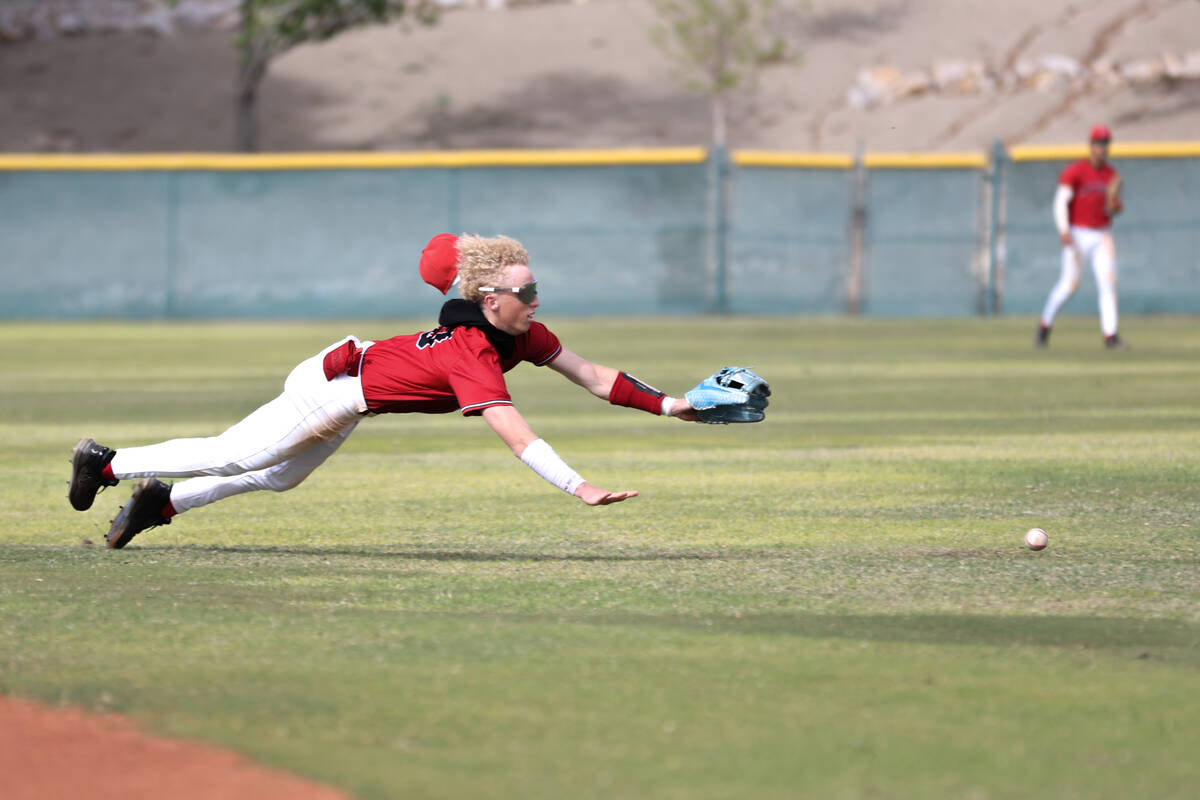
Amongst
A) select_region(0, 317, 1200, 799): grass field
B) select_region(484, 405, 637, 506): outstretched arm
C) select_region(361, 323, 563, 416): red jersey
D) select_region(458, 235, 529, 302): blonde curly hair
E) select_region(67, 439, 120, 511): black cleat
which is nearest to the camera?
select_region(0, 317, 1200, 799): grass field

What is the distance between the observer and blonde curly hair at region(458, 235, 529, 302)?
5.41 m

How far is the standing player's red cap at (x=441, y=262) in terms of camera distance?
221 inches

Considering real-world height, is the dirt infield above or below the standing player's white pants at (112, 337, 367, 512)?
below

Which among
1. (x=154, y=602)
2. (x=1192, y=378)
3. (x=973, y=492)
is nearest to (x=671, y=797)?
(x=154, y=602)

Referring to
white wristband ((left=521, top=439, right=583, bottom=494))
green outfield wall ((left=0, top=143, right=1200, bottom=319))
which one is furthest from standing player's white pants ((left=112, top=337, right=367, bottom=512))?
green outfield wall ((left=0, top=143, right=1200, bottom=319))

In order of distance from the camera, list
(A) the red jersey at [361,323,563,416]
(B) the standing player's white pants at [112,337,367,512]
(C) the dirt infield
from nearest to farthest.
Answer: (C) the dirt infield < (A) the red jersey at [361,323,563,416] < (B) the standing player's white pants at [112,337,367,512]

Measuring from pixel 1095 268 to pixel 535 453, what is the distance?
38.7 feet

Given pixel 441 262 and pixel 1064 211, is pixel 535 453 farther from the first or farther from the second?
pixel 1064 211

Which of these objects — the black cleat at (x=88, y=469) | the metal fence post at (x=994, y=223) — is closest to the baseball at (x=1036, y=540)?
the black cleat at (x=88, y=469)

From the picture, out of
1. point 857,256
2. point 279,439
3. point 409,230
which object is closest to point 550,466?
point 279,439

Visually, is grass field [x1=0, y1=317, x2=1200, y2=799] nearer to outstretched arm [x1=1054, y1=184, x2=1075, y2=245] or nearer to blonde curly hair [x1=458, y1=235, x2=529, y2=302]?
blonde curly hair [x1=458, y1=235, x2=529, y2=302]

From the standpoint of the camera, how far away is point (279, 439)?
5.54m

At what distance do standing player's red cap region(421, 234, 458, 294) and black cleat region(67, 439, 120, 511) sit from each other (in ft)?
4.10

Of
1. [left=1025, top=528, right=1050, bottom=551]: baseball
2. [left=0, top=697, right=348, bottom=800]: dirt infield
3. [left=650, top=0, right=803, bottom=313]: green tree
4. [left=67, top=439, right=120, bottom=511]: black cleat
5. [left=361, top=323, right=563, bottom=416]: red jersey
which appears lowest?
[left=0, top=697, right=348, bottom=800]: dirt infield
